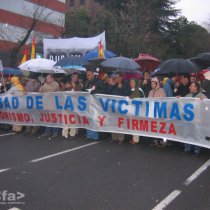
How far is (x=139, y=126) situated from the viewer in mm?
10555

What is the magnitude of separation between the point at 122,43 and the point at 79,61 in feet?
59.0

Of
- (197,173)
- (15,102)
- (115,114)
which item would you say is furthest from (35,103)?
(197,173)

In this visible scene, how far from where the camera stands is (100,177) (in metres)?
7.55

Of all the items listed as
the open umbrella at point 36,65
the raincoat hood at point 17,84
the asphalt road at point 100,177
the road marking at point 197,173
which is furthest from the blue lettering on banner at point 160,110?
the raincoat hood at point 17,84

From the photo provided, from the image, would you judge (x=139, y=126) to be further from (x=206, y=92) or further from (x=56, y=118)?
(x=56, y=118)

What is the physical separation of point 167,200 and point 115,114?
15.6 ft

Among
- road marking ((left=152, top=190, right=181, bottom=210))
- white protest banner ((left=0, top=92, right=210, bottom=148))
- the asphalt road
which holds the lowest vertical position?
road marking ((left=152, top=190, right=181, bottom=210))

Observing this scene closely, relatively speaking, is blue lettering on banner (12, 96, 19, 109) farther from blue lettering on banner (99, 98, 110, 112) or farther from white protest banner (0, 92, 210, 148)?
blue lettering on banner (99, 98, 110, 112)

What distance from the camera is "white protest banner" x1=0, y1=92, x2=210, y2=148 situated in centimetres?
960

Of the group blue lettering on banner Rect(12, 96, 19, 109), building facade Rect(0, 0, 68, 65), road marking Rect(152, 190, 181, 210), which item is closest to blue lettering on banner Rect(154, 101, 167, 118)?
road marking Rect(152, 190, 181, 210)

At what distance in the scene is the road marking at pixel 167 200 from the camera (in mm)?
6098

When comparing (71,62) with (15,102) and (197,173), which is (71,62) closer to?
(15,102)

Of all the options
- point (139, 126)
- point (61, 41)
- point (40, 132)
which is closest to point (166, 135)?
point (139, 126)

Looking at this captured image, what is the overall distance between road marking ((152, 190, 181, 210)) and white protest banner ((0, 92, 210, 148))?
276 cm
